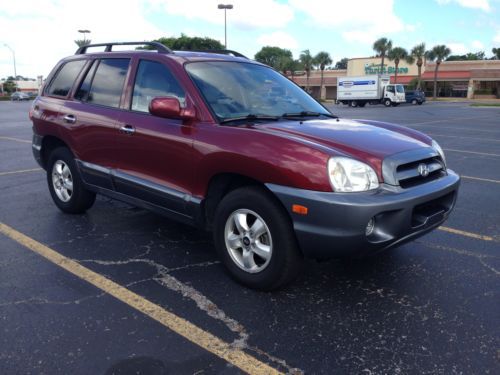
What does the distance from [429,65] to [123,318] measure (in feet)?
252

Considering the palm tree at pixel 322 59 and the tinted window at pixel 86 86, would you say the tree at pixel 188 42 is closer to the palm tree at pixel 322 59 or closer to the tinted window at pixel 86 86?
the palm tree at pixel 322 59

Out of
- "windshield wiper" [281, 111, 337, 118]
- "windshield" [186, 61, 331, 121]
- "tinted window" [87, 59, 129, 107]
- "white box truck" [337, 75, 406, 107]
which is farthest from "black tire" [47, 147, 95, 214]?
"white box truck" [337, 75, 406, 107]

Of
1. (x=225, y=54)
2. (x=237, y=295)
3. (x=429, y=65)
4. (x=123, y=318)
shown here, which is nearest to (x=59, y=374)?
(x=123, y=318)

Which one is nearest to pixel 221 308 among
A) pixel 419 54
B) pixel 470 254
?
pixel 470 254

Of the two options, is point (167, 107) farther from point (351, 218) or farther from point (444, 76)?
point (444, 76)

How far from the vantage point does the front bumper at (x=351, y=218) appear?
9.95 ft

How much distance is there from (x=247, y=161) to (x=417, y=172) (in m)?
1.27

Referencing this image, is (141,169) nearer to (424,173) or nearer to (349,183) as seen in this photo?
(349,183)

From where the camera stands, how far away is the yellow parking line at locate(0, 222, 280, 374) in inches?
107

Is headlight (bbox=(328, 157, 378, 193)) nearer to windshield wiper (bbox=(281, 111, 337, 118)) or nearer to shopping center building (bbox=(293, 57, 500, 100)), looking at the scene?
windshield wiper (bbox=(281, 111, 337, 118))

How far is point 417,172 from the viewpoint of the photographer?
350 centimetres

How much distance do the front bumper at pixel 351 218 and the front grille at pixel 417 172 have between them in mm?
84

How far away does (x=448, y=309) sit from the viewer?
131 inches

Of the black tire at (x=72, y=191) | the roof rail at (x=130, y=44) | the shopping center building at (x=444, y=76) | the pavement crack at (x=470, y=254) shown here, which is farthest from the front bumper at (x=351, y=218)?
the shopping center building at (x=444, y=76)
